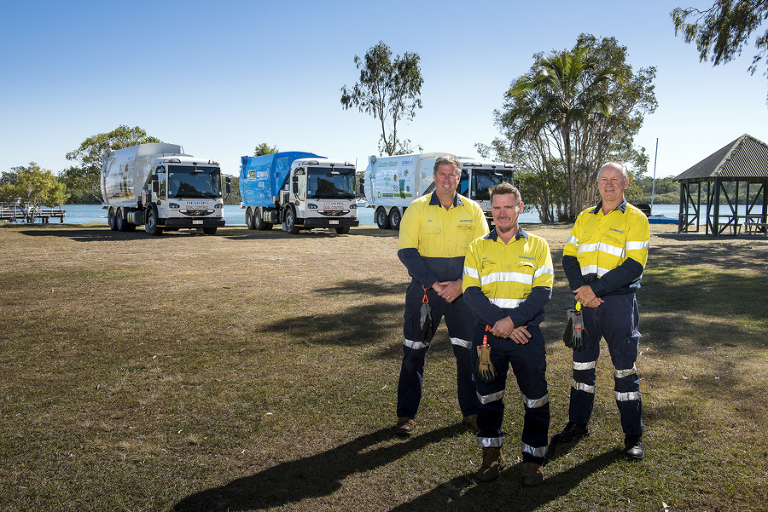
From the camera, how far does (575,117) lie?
3195 centimetres

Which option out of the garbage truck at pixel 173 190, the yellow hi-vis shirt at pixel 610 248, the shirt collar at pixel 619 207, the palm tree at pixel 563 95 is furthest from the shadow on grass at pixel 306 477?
the palm tree at pixel 563 95

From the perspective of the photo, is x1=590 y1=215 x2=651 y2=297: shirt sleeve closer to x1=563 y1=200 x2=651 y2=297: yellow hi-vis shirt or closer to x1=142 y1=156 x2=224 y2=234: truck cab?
x1=563 y1=200 x2=651 y2=297: yellow hi-vis shirt

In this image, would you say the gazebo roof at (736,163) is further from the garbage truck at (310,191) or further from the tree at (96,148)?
the tree at (96,148)

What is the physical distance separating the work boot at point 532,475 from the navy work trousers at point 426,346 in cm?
86

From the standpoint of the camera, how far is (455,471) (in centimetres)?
361

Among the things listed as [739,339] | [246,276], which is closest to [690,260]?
[739,339]

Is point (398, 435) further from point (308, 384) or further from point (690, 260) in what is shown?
point (690, 260)

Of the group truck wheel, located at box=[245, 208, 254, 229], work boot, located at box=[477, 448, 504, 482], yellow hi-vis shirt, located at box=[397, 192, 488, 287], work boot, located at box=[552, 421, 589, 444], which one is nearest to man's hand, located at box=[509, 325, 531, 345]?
work boot, located at box=[477, 448, 504, 482]

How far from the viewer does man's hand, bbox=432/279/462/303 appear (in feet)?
13.2

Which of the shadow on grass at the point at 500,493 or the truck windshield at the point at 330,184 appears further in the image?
the truck windshield at the point at 330,184

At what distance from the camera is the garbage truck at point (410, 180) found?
23609mm

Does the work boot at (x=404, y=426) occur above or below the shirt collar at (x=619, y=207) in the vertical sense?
below

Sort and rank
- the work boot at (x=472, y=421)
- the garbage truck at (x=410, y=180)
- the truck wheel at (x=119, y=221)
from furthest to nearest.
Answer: the truck wheel at (x=119, y=221)
the garbage truck at (x=410, y=180)
the work boot at (x=472, y=421)

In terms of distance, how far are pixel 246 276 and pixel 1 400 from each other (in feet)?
23.3
